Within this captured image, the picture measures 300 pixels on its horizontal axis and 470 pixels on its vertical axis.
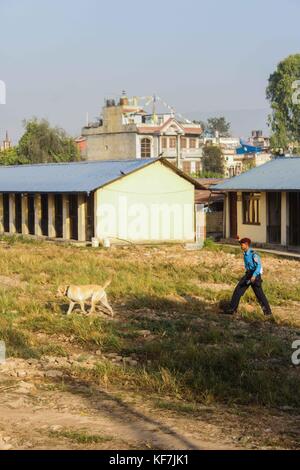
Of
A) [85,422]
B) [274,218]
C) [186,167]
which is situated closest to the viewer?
[85,422]

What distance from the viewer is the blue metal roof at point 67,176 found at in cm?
2970

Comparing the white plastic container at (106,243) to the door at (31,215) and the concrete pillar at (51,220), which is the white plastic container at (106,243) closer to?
the concrete pillar at (51,220)

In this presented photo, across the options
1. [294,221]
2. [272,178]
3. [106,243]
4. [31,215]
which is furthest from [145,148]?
[294,221]

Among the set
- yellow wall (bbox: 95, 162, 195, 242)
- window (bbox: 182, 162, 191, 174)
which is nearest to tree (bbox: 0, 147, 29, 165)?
window (bbox: 182, 162, 191, 174)

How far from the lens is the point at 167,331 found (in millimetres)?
12117

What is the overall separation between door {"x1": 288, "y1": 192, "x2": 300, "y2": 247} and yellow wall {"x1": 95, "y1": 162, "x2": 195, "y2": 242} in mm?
5484

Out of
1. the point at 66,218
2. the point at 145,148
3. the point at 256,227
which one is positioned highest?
the point at 145,148

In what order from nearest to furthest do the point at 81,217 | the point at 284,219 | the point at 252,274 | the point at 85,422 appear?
1. the point at 85,422
2. the point at 252,274
3. the point at 284,219
4. the point at 81,217

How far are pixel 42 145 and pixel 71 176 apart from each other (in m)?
34.1

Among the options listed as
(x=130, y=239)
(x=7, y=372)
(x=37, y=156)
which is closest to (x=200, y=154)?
(x=37, y=156)

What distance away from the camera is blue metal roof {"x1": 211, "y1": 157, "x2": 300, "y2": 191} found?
2684cm

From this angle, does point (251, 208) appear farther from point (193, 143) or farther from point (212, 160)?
point (212, 160)

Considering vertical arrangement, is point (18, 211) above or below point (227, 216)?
above

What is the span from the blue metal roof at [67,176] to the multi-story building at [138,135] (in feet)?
86.3
